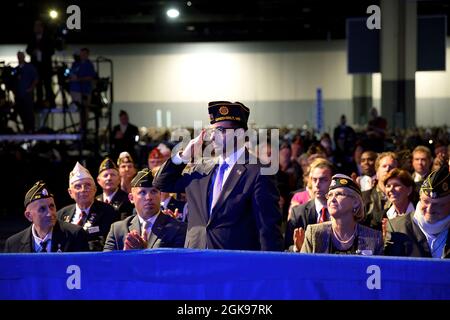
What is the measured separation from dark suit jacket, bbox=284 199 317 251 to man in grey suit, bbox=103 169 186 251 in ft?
3.82

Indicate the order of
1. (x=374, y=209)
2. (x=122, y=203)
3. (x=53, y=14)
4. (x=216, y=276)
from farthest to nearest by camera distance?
(x=53, y=14) → (x=122, y=203) → (x=374, y=209) → (x=216, y=276)

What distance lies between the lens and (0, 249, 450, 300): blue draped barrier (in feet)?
12.4

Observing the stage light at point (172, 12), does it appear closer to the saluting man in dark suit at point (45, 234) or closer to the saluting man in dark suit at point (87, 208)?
the saluting man in dark suit at point (87, 208)

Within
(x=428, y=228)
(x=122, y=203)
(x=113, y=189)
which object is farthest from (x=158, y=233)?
(x=113, y=189)

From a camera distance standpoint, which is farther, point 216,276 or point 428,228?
point 428,228

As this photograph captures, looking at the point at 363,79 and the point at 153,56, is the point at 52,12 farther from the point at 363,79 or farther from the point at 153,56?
the point at 363,79

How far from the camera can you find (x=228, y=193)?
17.5 feet

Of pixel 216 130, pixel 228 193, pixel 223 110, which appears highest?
pixel 223 110

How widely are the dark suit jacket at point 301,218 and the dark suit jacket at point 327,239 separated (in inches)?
66.8

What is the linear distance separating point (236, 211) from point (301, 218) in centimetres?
203

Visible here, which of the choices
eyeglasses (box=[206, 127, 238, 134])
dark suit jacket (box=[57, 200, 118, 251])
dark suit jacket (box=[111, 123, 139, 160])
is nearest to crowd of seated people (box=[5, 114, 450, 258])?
dark suit jacket (box=[57, 200, 118, 251])

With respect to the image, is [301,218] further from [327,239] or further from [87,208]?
[327,239]

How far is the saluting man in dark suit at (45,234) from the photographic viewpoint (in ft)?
20.0
